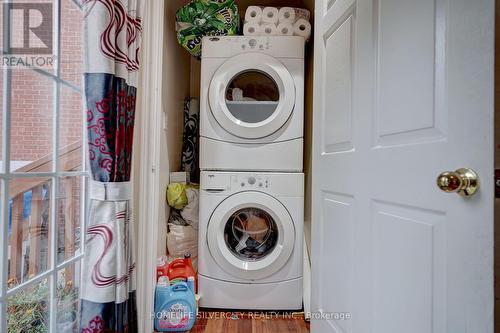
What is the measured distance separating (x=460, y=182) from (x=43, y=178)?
1121 millimetres

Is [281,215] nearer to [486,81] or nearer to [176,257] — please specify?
[176,257]

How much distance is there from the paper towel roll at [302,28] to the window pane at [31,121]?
55.8 inches

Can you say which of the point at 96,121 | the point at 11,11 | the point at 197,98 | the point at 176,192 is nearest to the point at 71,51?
the point at 11,11

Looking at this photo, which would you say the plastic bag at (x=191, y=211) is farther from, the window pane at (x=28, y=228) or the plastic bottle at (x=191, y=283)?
the window pane at (x=28, y=228)

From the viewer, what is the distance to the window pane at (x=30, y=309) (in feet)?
2.38

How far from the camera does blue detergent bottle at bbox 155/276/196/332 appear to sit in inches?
54.1

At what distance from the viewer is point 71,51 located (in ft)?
2.95

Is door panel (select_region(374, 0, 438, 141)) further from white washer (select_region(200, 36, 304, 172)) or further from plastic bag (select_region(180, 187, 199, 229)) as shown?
plastic bag (select_region(180, 187, 199, 229))

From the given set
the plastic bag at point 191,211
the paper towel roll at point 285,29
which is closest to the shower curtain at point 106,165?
the plastic bag at point 191,211

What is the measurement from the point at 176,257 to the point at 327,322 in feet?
3.45

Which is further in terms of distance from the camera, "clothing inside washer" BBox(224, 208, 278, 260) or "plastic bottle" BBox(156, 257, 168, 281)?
"clothing inside washer" BBox(224, 208, 278, 260)

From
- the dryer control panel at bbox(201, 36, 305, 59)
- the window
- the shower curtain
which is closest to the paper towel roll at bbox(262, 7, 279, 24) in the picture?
the dryer control panel at bbox(201, 36, 305, 59)

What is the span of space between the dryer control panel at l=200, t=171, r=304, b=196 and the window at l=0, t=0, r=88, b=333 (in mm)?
728

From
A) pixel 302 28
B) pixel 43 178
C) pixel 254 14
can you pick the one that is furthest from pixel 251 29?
pixel 43 178
